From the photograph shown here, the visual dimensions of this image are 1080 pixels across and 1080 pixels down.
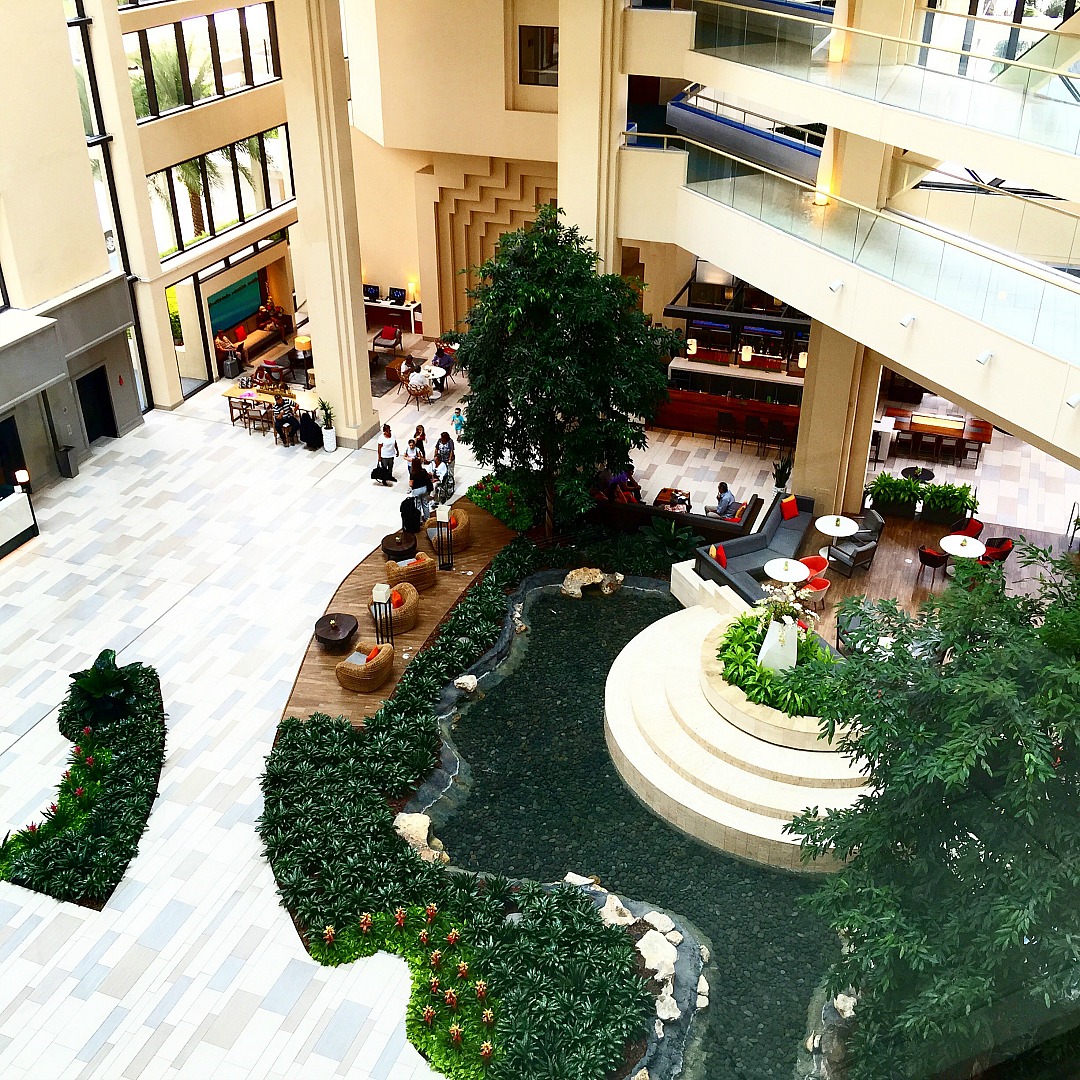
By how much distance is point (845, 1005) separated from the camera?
462 inches

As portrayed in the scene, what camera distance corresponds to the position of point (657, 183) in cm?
1977

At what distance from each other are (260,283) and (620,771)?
17970 millimetres

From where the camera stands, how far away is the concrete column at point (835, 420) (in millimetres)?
19656

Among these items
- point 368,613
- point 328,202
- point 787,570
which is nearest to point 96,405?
point 328,202

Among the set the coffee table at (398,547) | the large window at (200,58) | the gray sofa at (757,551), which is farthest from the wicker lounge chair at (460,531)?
the large window at (200,58)

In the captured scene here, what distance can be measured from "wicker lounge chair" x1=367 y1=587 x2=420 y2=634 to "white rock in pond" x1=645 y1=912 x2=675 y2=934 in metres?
6.26

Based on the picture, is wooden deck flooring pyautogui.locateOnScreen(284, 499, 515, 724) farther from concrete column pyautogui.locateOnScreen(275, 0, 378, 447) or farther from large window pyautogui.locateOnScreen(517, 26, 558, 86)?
large window pyautogui.locateOnScreen(517, 26, 558, 86)

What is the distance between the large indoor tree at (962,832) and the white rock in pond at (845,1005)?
5.34 ft

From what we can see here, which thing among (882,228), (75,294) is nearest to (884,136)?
(882,228)

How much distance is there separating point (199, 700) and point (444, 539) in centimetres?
500

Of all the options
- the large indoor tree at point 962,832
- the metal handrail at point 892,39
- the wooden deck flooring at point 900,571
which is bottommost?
the wooden deck flooring at point 900,571

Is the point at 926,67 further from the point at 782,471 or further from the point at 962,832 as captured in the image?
the point at 962,832

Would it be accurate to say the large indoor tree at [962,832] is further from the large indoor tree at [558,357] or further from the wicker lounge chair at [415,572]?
the wicker lounge chair at [415,572]

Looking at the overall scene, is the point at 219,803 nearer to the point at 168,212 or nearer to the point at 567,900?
the point at 567,900
